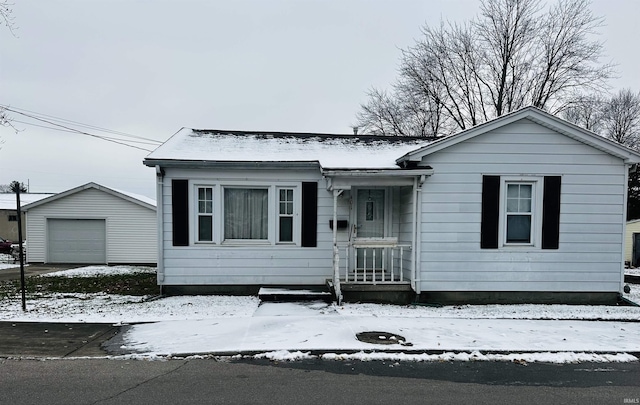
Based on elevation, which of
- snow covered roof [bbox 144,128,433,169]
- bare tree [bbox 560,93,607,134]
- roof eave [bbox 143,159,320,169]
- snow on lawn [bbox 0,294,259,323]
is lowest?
snow on lawn [bbox 0,294,259,323]

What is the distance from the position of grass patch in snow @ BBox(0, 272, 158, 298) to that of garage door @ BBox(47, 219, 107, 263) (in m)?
6.38

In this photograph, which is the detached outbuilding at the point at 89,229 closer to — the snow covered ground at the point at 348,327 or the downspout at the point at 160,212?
the snow covered ground at the point at 348,327

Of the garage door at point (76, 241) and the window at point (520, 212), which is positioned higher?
the window at point (520, 212)

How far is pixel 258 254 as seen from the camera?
374 inches

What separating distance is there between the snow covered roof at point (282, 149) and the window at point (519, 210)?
2366 mm

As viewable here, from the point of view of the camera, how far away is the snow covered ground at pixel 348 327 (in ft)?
18.3

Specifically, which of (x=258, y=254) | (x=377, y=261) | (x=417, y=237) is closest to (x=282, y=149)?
(x=258, y=254)

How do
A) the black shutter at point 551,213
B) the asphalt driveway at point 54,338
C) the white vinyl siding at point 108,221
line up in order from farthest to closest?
the white vinyl siding at point 108,221 < the black shutter at point 551,213 < the asphalt driveway at point 54,338

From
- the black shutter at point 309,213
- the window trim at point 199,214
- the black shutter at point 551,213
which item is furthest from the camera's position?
the black shutter at point 309,213

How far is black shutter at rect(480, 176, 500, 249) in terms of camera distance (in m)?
8.69

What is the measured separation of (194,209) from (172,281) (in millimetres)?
1699

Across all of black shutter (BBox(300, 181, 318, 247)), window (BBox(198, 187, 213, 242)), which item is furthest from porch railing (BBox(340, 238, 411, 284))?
window (BBox(198, 187, 213, 242))

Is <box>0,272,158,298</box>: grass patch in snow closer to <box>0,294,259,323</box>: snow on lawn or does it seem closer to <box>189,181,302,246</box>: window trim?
<box>0,294,259,323</box>: snow on lawn

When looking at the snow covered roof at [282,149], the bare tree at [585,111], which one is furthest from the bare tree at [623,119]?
the snow covered roof at [282,149]
